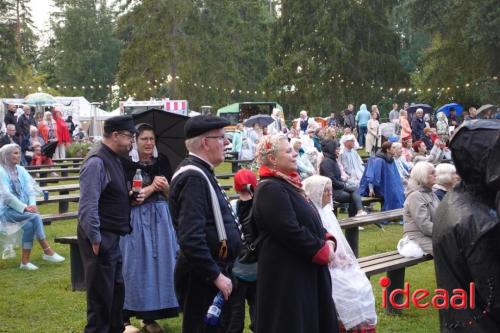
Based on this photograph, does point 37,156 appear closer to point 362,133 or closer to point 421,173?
point 362,133

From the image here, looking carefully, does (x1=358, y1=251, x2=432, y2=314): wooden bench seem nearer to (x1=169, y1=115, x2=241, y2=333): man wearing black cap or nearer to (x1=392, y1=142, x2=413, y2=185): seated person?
(x1=169, y1=115, x2=241, y2=333): man wearing black cap

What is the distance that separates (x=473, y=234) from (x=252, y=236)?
1.59 m

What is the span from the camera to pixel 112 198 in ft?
17.9

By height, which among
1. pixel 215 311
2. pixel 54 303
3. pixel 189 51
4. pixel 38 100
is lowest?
pixel 54 303

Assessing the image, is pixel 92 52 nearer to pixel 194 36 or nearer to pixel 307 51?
pixel 194 36

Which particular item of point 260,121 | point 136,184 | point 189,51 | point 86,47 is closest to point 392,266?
point 136,184

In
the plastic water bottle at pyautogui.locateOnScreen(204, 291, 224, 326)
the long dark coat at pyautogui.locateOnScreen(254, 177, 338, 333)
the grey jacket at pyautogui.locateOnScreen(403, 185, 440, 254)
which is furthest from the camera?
the grey jacket at pyautogui.locateOnScreen(403, 185, 440, 254)

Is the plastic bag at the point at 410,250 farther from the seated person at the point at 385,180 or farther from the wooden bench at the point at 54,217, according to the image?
the seated person at the point at 385,180

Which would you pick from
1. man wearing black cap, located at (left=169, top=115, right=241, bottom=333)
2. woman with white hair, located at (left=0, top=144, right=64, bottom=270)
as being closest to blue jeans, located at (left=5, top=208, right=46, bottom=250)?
woman with white hair, located at (left=0, top=144, right=64, bottom=270)

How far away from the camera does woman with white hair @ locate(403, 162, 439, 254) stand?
732 cm

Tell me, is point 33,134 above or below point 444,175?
above

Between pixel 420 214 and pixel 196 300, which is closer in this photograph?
pixel 196 300

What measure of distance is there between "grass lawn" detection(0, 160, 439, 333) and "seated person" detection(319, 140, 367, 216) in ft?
8.02

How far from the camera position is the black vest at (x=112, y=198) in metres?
5.41
